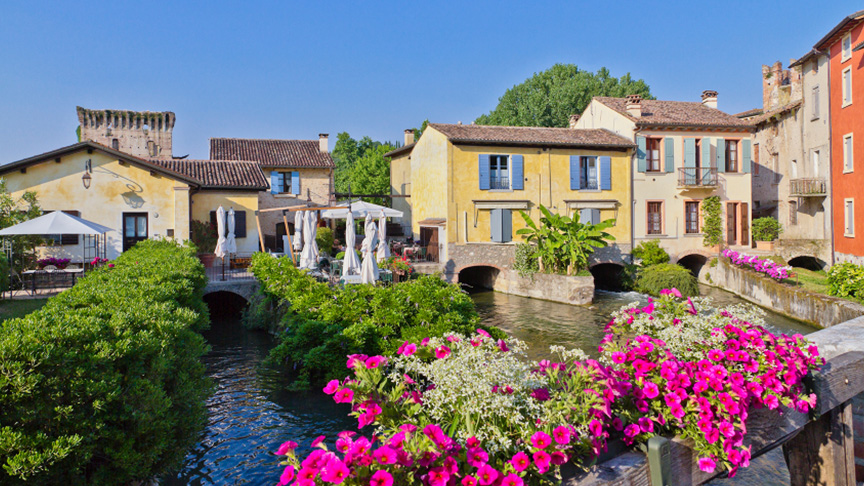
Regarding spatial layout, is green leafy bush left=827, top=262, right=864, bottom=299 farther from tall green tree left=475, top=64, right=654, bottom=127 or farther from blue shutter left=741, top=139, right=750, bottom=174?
tall green tree left=475, top=64, right=654, bottom=127

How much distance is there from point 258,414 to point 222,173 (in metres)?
18.1

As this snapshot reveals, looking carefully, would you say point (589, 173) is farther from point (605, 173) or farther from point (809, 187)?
point (809, 187)

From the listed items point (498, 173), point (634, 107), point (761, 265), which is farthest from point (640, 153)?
point (761, 265)

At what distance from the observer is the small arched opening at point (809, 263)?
24.7 metres

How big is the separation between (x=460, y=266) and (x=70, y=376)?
21.0 meters

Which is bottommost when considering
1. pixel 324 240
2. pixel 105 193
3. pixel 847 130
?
pixel 324 240

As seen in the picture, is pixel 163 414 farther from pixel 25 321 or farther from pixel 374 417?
pixel 374 417

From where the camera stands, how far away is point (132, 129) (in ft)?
139

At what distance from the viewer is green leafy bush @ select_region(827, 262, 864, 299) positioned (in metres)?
14.5

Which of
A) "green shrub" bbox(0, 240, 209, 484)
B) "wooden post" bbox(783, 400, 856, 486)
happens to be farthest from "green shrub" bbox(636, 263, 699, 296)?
"green shrub" bbox(0, 240, 209, 484)

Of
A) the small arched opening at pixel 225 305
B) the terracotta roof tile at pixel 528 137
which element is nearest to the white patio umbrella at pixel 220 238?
the small arched opening at pixel 225 305

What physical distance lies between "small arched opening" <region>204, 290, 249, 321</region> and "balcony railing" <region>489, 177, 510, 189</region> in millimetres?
12240

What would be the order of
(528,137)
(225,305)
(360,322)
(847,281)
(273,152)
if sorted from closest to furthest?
(360,322) → (847,281) → (225,305) → (528,137) → (273,152)

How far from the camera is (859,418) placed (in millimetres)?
5711
